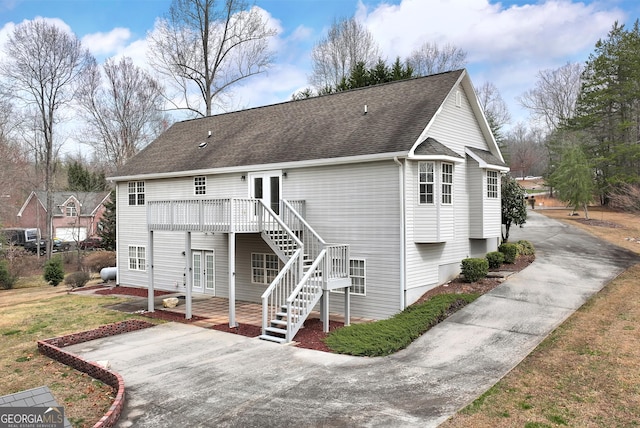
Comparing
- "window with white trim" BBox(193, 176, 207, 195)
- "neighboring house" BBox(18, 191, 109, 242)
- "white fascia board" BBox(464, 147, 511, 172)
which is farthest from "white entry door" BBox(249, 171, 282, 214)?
"neighboring house" BBox(18, 191, 109, 242)

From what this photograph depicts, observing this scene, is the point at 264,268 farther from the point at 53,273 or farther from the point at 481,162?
the point at 53,273

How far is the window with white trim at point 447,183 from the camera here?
14562mm

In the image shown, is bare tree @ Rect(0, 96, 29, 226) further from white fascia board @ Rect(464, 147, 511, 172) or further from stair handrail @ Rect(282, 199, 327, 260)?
white fascia board @ Rect(464, 147, 511, 172)

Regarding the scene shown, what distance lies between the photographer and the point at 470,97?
54.5 ft

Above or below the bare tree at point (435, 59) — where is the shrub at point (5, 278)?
below

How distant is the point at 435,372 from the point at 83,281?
18.6 m

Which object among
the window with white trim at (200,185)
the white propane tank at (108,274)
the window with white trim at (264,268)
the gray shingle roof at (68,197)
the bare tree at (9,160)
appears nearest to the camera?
the window with white trim at (264,268)

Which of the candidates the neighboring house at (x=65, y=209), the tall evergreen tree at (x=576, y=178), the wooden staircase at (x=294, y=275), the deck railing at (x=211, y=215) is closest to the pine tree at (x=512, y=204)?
the wooden staircase at (x=294, y=275)

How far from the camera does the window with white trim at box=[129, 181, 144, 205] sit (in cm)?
2097

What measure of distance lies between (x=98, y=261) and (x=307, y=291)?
932 inches

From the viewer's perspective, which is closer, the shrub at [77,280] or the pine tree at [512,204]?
the pine tree at [512,204]

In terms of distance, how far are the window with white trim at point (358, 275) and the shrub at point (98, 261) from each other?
69.7 feet

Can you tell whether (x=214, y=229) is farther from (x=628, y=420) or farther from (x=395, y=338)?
(x=628, y=420)

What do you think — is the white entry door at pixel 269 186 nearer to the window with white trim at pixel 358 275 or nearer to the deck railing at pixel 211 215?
the deck railing at pixel 211 215
